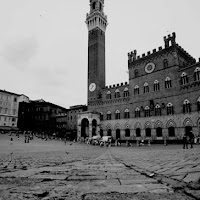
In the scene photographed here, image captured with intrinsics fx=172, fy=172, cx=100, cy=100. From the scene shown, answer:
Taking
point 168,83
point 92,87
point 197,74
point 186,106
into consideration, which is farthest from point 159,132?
point 92,87

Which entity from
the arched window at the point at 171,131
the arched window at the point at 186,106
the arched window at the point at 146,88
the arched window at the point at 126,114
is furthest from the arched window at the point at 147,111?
the arched window at the point at 186,106

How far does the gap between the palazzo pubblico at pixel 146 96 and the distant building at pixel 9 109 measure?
29389 millimetres

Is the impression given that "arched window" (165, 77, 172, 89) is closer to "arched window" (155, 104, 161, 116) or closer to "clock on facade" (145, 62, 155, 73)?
"arched window" (155, 104, 161, 116)

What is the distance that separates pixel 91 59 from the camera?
42.4 m

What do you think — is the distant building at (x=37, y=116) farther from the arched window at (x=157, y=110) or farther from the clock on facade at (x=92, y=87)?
the arched window at (x=157, y=110)

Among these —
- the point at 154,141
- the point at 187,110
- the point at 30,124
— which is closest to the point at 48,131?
the point at 30,124

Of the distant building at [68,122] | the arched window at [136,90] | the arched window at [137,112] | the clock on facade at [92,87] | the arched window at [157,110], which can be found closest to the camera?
the arched window at [157,110]

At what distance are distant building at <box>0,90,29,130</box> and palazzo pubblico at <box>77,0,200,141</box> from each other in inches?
1157

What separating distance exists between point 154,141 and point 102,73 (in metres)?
20.3

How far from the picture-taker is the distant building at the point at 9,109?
53.9 metres

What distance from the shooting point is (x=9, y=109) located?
56.4m

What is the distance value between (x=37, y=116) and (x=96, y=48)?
3307cm

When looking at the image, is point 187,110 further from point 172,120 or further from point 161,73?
point 161,73

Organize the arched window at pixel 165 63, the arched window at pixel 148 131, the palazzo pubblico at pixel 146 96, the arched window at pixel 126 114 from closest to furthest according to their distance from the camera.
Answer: the palazzo pubblico at pixel 146 96
the arched window at pixel 165 63
the arched window at pixel 148 131
the arched window at pixel 126 114
